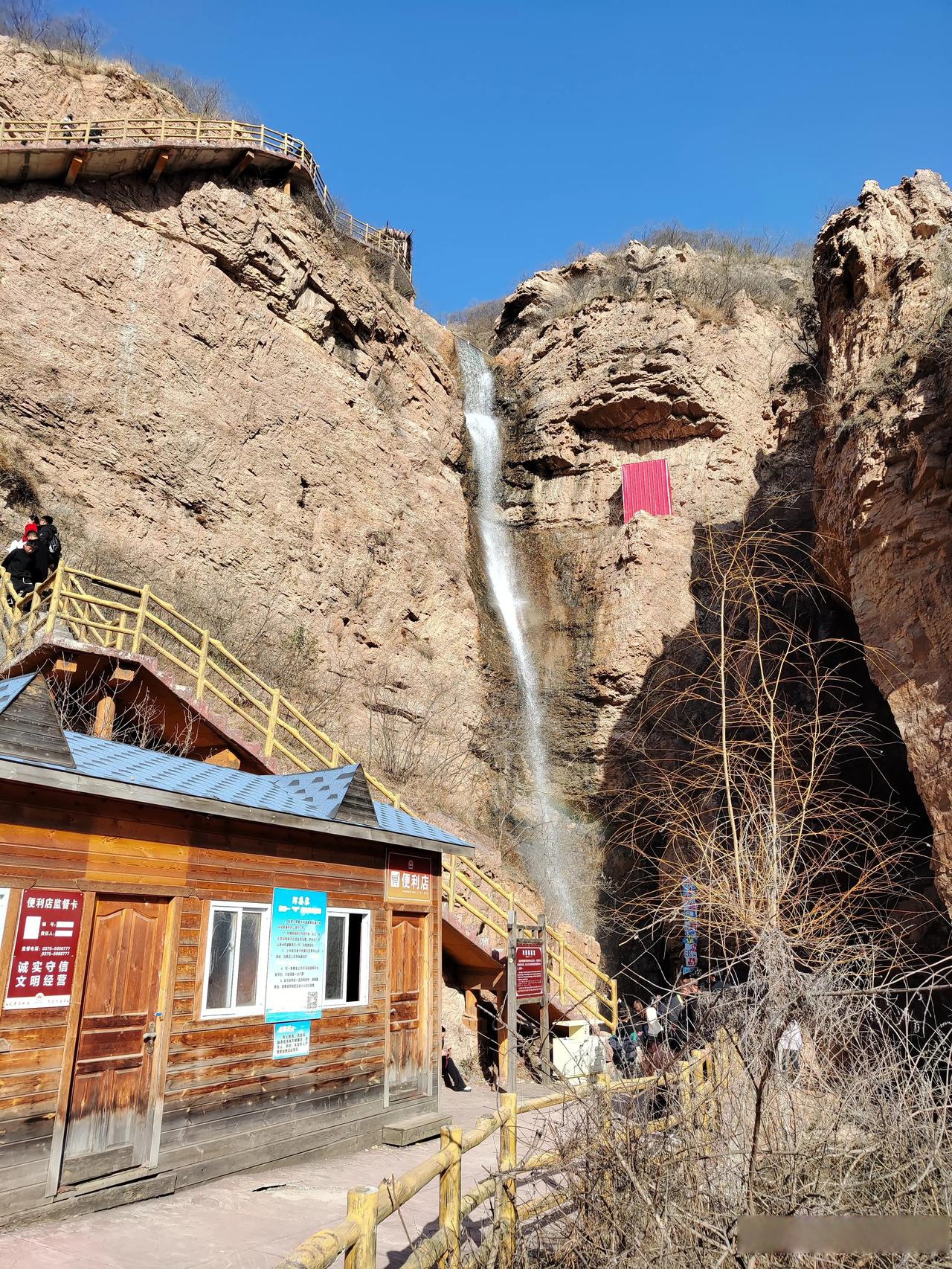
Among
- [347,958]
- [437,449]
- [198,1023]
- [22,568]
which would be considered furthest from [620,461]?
[198,1023]

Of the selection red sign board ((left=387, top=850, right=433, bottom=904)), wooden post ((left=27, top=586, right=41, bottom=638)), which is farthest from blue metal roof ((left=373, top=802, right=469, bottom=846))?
wooden post ((left=27, top=586, right=41, bottom=638))

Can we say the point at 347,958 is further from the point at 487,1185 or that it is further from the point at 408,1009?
the point at 487,1185

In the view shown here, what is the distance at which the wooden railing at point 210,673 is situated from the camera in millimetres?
13148

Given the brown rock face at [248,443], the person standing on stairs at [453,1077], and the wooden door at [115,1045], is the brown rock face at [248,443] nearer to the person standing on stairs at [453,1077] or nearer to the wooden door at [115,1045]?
the person standing on stairs at [453,1077]

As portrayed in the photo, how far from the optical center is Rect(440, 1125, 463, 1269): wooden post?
4590 mm

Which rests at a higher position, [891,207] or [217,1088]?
[891,207]

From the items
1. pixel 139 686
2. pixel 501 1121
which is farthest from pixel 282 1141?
pixel 139 686

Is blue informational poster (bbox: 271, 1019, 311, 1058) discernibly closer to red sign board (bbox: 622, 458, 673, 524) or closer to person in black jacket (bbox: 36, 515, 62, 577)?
person in black jacket (bbox: 36, 515, 62, 577)

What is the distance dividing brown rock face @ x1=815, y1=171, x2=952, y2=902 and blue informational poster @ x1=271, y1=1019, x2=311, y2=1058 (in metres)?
10.2

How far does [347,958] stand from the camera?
32.3ft

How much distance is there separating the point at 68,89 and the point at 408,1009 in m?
24.9

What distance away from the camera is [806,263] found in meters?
38.5

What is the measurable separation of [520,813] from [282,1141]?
55.9ft

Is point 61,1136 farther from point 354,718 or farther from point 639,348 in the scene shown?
point 639,348
